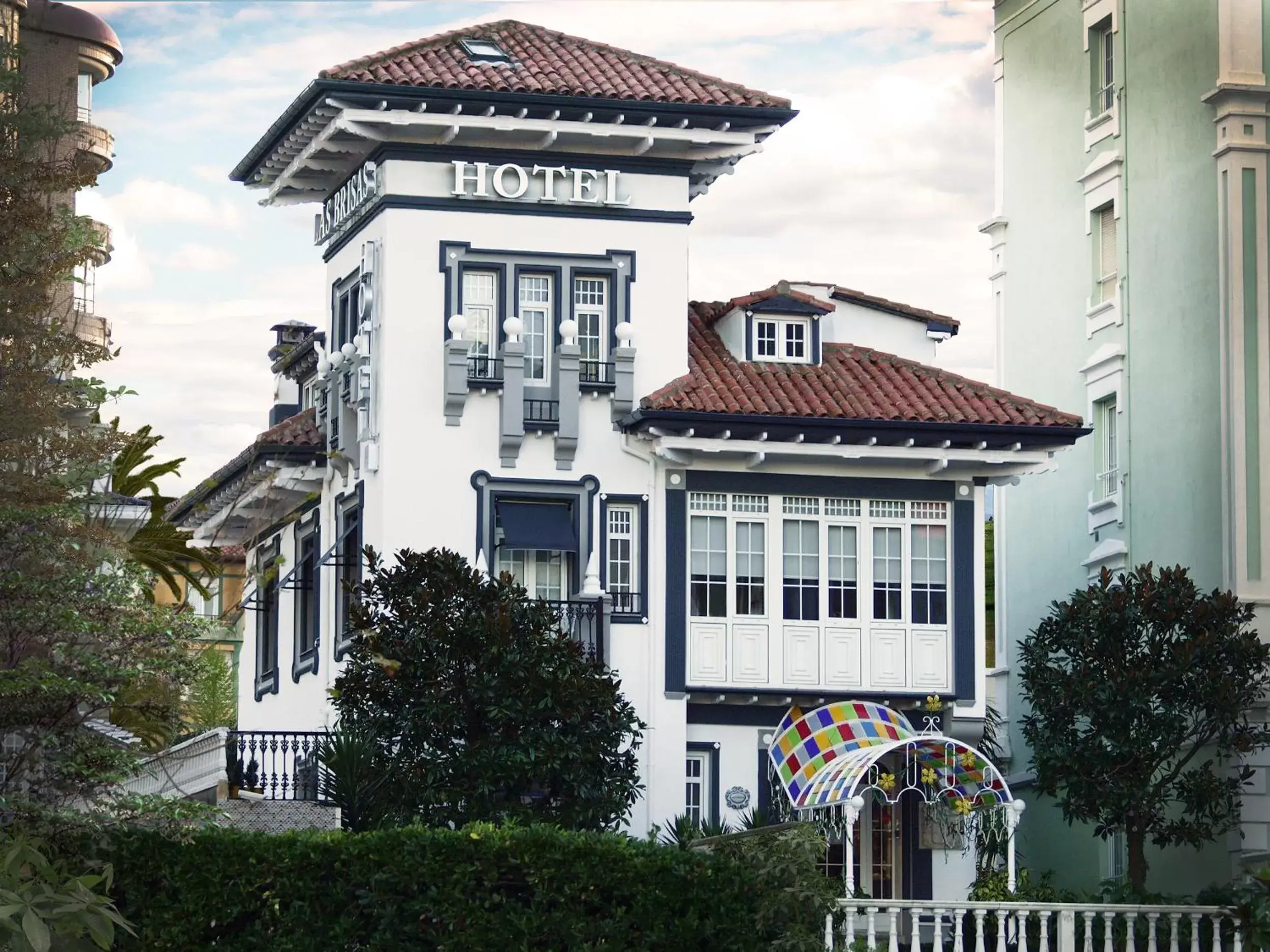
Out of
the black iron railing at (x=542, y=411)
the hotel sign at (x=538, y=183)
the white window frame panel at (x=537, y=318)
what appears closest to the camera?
the black iron railing at (x=542, y=411)

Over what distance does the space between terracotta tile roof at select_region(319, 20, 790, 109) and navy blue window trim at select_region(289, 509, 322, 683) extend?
7.55m

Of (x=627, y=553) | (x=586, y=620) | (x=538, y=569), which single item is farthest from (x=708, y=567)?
(x=538, y=569)

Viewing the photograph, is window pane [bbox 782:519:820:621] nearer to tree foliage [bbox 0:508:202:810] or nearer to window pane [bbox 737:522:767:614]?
window pane [bbox 737:522:767:614]

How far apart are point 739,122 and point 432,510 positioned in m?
7.63

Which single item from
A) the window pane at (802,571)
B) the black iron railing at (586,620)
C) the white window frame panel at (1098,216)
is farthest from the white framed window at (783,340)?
the white window frame panel at (1098,216)

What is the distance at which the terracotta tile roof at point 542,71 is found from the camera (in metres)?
37.7

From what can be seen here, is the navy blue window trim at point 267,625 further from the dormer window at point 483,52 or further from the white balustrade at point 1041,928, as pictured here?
the white balustrade at point 1041,928

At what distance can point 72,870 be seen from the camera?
1137 inches

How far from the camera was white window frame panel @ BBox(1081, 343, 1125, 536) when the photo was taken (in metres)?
41.9

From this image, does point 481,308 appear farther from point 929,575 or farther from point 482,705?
point 929,575

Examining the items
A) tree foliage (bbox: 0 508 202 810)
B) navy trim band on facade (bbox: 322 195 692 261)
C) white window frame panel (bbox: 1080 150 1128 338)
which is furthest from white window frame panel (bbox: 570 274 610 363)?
tree foliage (bbox: 0 508 202 810)

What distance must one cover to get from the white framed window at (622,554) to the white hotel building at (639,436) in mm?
41

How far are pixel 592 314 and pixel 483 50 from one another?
458cm

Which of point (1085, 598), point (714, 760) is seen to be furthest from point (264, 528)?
point (1085, 598)
